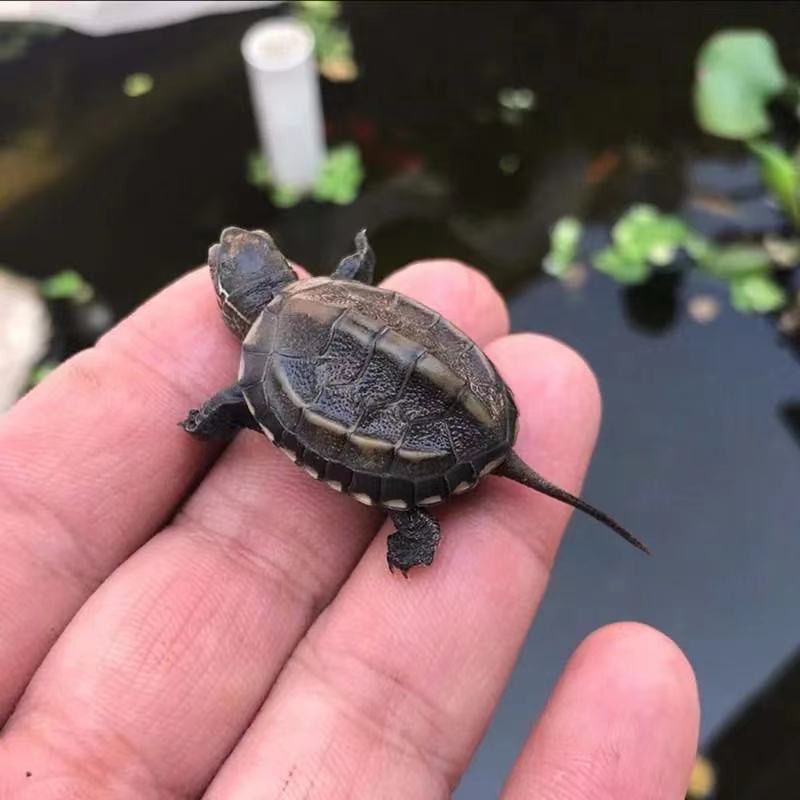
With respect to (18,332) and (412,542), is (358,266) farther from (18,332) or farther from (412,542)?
(18,332)

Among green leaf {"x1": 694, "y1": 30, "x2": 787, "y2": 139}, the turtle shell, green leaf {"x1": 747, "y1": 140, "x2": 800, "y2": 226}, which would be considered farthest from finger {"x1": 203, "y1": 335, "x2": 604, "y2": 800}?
green leaf {"x1": 694, "y1": 30, "x2": 787, "y2": 139}

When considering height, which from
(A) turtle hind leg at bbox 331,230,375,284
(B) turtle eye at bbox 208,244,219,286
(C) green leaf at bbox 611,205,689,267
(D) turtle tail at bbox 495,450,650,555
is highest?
(B) turtle eye at bbox 208,244,219,286

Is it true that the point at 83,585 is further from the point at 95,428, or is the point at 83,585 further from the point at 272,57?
the point at 272,57

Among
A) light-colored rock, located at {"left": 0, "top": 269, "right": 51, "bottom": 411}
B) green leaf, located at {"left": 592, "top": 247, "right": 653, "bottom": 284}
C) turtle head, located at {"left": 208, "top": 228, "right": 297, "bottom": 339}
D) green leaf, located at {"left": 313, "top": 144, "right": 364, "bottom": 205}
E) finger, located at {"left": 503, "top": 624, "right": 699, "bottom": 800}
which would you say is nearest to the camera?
finger, located at {"left": 503, "top": 624, "right": 699, "bottom": 800}

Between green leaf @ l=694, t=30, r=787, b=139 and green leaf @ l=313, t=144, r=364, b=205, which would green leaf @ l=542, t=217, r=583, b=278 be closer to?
green leaf @ l=694, t=30, r=787, b=139

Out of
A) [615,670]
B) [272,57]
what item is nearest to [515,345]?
[615,670]

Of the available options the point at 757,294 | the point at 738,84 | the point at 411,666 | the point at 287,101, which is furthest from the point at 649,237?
the point at 411,666
